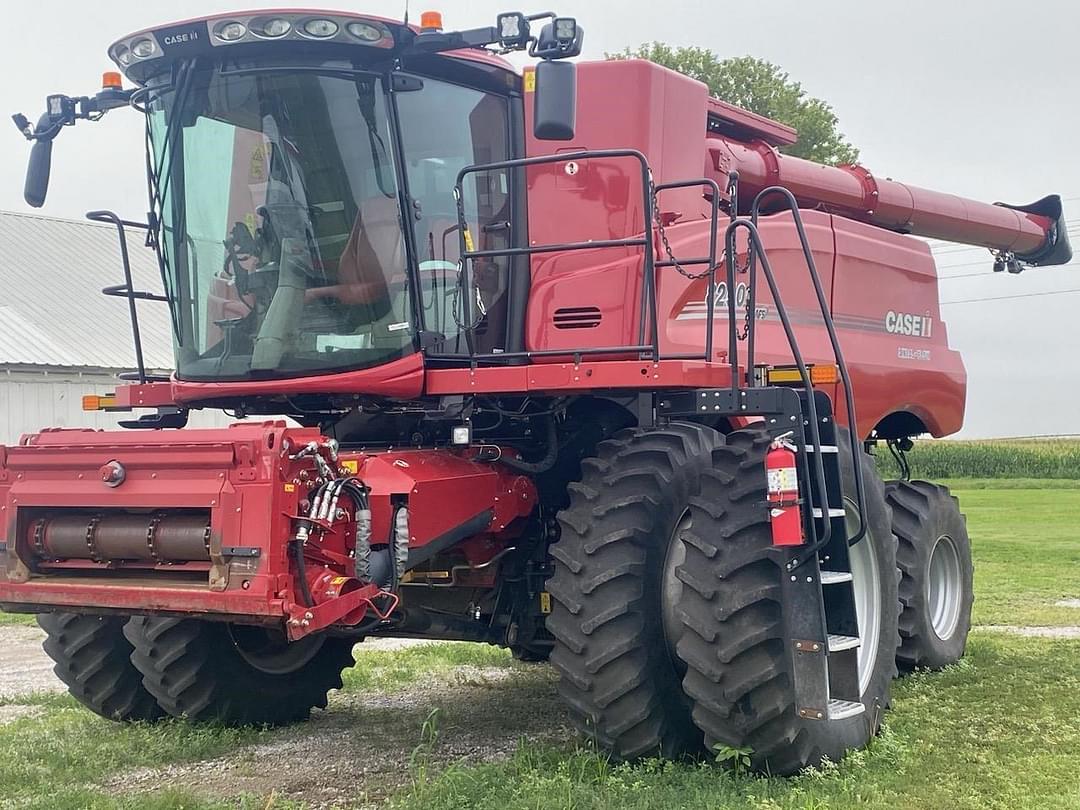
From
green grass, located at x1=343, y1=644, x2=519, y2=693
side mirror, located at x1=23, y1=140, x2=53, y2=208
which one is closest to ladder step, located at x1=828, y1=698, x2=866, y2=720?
green grass, located at x1=343, y1=644, x2=519, y2=693

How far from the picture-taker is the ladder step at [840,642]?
541cm

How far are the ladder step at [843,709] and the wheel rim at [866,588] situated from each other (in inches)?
29.2

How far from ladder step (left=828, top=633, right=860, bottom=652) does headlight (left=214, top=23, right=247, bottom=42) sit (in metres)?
3.76

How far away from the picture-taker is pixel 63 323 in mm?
20500

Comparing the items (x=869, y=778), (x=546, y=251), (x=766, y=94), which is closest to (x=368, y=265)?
(x=546, y=251)

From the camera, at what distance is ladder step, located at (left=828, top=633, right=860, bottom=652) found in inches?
213

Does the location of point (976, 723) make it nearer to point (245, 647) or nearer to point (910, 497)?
point (910, 497)

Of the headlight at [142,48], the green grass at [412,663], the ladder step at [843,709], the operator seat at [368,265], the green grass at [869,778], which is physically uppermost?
the headlight at [142,48]

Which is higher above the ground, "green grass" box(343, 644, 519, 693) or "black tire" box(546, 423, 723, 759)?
"black tire" box(546, 423, 723, 759)

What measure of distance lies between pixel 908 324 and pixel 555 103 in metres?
4.42

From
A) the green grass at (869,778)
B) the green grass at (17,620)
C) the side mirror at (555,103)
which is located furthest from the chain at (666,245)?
the green grass at (17,620)

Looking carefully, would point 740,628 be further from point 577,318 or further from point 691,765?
point 577,318

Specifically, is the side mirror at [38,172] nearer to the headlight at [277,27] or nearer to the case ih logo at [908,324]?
the headlight at [277,27]

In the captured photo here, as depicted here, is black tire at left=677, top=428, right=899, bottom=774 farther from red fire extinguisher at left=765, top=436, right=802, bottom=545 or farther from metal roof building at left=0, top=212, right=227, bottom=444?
metal roof building at left=0, top=212, right=227, bottom=444
